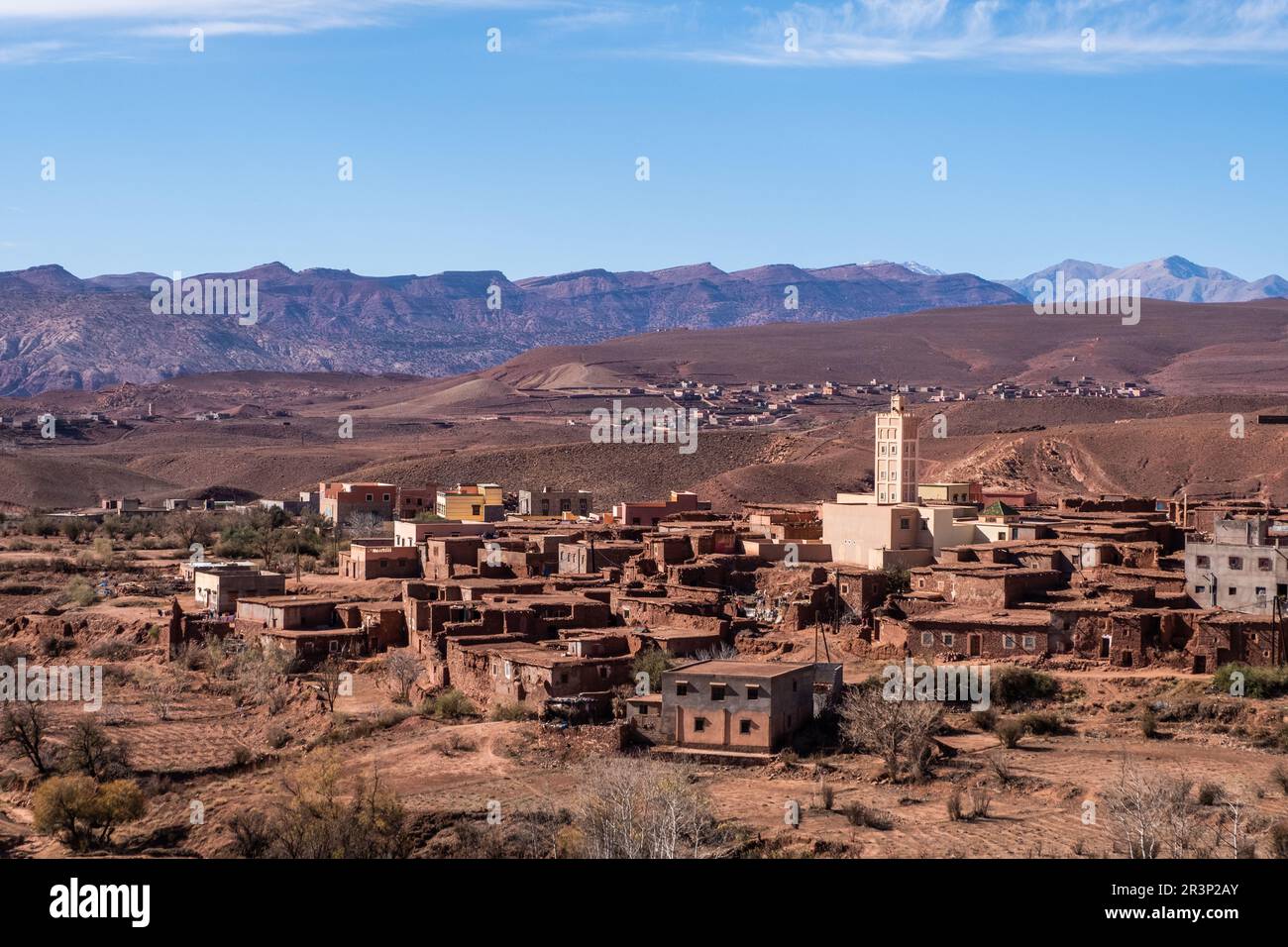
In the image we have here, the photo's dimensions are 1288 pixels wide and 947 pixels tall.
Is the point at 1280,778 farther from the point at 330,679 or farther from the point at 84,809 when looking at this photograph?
the point at 330,679

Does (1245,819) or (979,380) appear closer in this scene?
(1245,819)

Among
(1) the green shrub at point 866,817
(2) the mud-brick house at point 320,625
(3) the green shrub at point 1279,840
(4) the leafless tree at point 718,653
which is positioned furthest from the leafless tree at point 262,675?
(3) the green shrub at point 1279,840

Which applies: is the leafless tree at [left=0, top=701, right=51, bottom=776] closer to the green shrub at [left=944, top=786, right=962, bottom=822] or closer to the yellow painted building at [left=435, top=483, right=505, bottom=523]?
the green shrub at [left=944, top=786, right=962, bottom=822]

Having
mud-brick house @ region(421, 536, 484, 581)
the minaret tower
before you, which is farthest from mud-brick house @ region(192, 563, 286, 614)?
the minaret tower

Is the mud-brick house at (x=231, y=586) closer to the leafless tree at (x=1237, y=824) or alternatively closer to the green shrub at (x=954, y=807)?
the green shrub at (x=954, y=807)

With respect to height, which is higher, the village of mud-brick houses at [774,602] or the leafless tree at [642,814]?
the village of mud-brick houses at [774,602]

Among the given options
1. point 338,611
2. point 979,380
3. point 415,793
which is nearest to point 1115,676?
point 415,793
